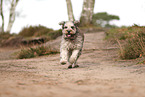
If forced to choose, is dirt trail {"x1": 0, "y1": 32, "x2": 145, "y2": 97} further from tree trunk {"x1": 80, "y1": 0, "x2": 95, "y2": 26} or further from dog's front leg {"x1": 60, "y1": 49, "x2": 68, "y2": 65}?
tree trunk {"x1": 80, "y1": 0, "x2": 95, "y2": 26}

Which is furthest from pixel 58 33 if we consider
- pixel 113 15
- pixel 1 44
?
pixel 113 15

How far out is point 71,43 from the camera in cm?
558

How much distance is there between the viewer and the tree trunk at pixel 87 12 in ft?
51.6

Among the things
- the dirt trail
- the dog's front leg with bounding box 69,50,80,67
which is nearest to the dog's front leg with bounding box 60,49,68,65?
the dog's front leg with bounding box 69,50,80,67

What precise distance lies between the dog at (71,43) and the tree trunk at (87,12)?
34.3 feet

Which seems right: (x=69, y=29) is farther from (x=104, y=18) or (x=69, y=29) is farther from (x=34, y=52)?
(x=104, y=18)

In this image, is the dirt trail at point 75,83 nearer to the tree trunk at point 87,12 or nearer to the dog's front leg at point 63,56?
the dog's front leg at point 63,56

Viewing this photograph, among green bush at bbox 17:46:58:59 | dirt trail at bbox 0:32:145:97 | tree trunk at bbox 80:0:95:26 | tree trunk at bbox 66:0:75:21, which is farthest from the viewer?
tree trunk at bbox 66:0:75:21

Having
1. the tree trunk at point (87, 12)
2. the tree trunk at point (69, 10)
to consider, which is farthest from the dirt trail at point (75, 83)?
the tree trunk at point (69, 10)

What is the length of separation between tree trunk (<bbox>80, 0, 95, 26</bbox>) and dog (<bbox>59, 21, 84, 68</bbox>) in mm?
10462

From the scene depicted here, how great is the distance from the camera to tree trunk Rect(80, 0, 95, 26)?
15.7 m

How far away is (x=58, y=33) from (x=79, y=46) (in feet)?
31.4

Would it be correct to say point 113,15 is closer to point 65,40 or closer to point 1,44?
point 1,44

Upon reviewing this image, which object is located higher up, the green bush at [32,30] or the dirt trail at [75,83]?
the green bush at [32,30]
